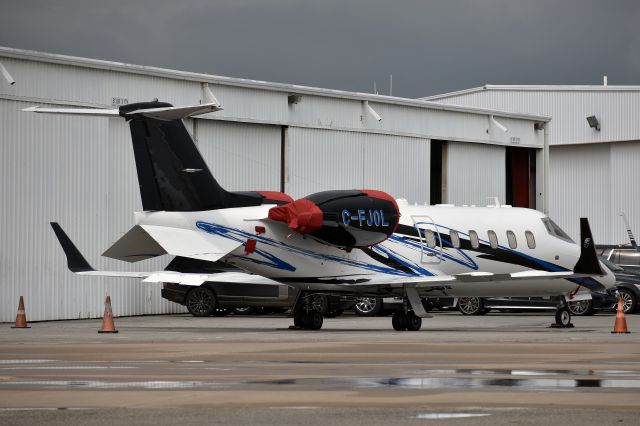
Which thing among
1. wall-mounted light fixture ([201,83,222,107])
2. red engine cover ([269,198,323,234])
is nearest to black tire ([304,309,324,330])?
red engine cover ([269,198,323,234])

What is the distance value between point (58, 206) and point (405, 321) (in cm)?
1235

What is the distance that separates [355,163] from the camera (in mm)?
44250

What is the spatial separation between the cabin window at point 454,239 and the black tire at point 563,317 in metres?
2.94

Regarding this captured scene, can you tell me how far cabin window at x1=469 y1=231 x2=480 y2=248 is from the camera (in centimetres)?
3017

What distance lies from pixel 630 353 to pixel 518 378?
541 cm

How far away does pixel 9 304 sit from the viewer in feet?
111

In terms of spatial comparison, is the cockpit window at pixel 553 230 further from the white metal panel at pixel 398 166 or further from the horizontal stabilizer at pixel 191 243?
the white metal panel at pixel 398 166

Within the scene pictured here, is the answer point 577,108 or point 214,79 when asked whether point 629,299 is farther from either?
point 577,108

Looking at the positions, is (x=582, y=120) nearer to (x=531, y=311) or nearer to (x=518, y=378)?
(x=531, y=311)

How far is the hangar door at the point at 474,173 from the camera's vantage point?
158ft

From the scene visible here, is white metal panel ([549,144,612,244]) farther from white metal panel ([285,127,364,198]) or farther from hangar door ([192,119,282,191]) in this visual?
hangar door ([192,119,282,191])

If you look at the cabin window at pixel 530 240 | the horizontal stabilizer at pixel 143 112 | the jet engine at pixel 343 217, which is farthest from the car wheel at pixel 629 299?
the horizontal stabilizer at pixel 143 112

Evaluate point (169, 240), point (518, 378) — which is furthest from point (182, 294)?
point (518, 378)

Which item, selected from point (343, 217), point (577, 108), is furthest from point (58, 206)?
point (577, 108)
